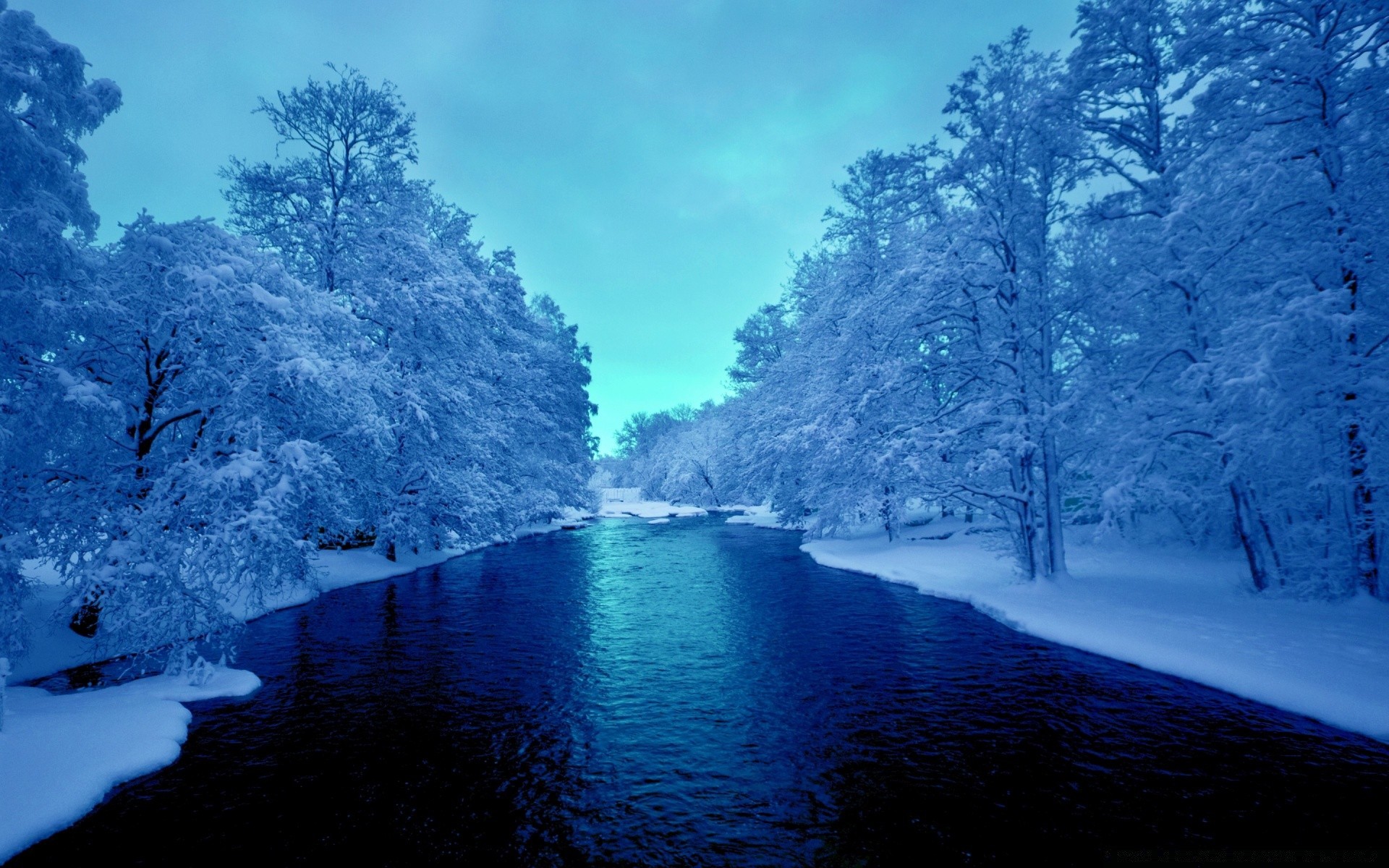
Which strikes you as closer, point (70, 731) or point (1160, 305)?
point (70, 731)

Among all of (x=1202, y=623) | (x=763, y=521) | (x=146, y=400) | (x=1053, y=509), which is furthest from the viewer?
(x=763, y=521)

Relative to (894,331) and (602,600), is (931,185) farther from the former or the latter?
(602,600)

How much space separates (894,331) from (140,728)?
18.0 meters

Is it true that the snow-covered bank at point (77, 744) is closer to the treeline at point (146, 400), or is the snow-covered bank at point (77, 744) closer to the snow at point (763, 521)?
the treeline at point (146, 400)

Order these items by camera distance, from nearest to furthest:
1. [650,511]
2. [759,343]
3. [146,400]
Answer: [146,400] < [759,343] < [650,511]

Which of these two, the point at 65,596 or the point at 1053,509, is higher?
the point at 1053,509

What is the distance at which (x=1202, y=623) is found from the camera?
12.2 m

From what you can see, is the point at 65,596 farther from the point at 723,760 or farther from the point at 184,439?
the point at 723,760

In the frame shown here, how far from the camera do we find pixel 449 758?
799 centimetres

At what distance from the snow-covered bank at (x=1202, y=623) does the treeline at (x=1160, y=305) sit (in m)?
0.99

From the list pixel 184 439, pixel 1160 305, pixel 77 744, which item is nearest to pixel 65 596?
pixel 184 439

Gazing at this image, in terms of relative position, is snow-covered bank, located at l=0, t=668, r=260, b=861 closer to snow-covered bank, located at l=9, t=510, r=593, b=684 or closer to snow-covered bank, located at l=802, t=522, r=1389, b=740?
snow-covered bank, located at l=9, t=510, r=593, b=684

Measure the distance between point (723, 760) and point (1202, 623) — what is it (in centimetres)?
1124

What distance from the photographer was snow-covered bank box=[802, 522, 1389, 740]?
9.00 m
